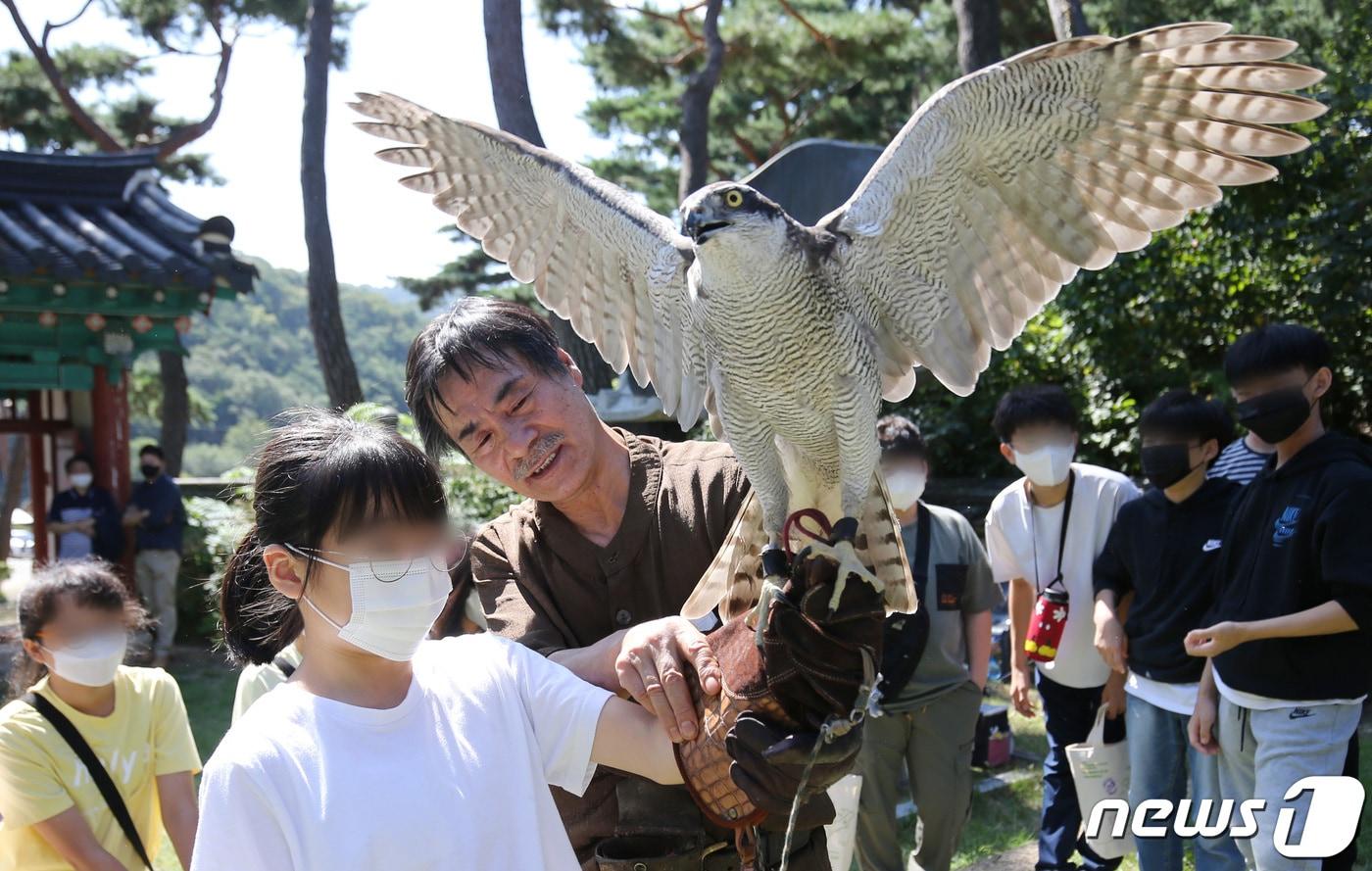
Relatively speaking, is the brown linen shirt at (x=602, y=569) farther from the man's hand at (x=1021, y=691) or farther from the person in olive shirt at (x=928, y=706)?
the man's hand at (x=1021, y=691)

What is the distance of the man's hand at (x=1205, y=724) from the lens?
339cm

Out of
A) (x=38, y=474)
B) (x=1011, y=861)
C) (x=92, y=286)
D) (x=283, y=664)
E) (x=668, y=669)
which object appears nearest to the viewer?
(x=668, y=669)

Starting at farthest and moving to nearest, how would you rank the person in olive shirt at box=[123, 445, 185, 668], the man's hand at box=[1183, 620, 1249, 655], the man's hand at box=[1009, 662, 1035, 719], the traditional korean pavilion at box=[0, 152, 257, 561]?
the person in olive shirt at box=[123, 445, 185, 668] → the traditional korean pavilion at box=[0, 152, 257, 561] → the man's hand at box=[1009, 662, 1035, 719] → the man's hand at box=[1183, 620, 1249, 655]

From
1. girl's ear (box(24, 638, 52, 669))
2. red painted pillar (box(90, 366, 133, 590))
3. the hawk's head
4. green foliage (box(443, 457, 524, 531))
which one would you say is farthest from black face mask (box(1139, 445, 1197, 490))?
red painted pillar (box(90, 366, 133, 590))

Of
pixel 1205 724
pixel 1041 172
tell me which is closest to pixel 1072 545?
pixel 1205 724

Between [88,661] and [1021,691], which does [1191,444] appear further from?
[88,661]

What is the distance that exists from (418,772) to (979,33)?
28.9ft

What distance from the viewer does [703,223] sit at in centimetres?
241

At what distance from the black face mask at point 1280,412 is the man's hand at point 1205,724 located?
852mm

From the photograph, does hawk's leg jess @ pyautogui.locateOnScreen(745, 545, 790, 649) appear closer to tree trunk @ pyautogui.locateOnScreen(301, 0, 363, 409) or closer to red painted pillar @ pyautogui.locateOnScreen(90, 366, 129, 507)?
red painted pillar @ pyautogui.locateOnScreen(90, 366, 129, 507)

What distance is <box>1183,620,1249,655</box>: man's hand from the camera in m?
3.08

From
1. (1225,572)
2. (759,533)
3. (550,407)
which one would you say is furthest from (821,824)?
(1225,572)

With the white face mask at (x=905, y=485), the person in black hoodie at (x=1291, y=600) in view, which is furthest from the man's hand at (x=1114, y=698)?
the white face mask at (x=905, y=485)

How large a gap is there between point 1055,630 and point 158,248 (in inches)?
274
